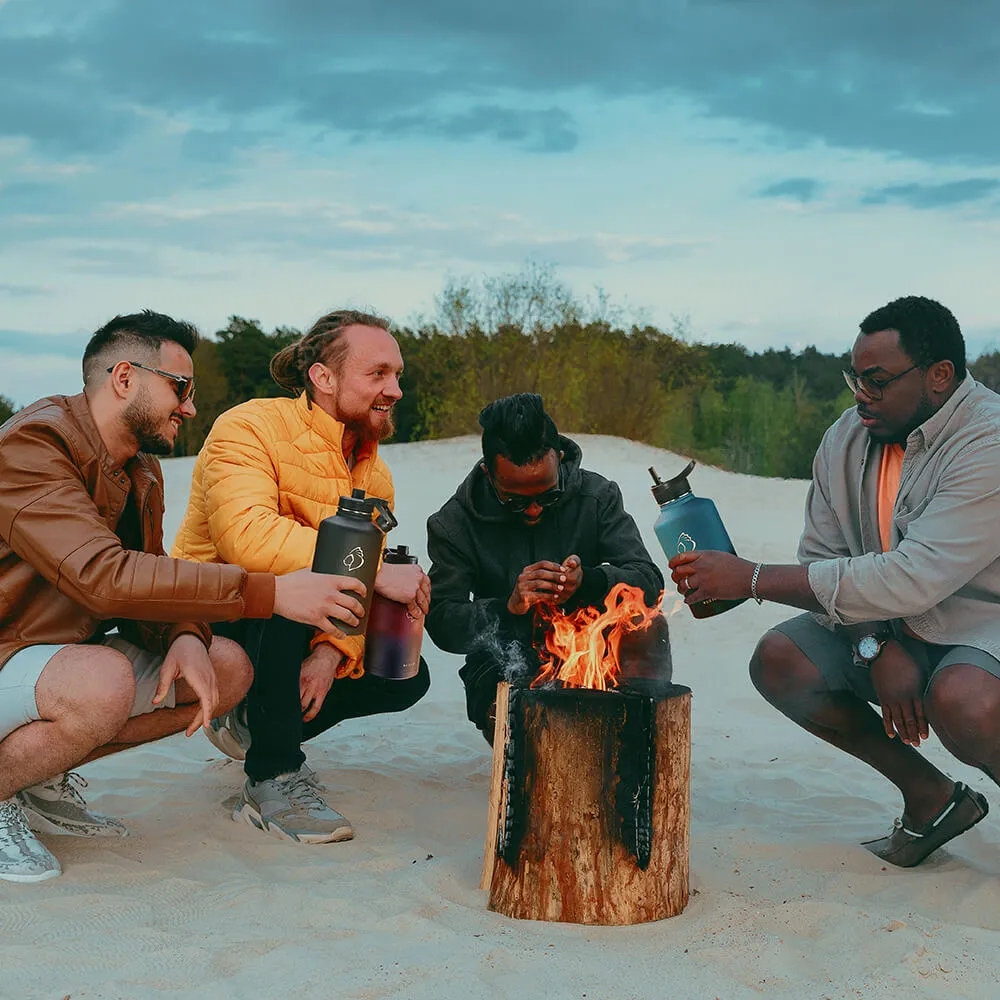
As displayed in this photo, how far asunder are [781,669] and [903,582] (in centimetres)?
62

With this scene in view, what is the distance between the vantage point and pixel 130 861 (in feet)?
11.7

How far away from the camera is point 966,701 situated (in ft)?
11.0

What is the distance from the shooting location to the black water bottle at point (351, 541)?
342cm

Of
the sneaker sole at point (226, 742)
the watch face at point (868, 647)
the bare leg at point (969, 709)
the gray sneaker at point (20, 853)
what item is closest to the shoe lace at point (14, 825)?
the gray sneaker at point (20, 853)

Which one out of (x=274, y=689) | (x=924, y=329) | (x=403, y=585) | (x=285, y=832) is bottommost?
(x=285, y=832)

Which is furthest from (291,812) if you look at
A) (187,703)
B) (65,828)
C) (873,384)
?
(873,384)

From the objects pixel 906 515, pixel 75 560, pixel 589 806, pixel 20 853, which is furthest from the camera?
pixel 906 515

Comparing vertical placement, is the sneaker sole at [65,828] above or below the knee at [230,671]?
below

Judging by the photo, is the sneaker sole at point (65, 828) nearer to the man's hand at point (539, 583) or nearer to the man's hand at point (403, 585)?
the man's hand at point (403, 585)

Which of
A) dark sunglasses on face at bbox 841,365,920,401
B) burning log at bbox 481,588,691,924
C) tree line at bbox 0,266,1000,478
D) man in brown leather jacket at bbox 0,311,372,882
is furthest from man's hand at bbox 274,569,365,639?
tree line at bbox 0,266,1000,478

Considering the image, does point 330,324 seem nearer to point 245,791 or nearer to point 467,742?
point 245,791

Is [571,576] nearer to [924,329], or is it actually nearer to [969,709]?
[969,709]

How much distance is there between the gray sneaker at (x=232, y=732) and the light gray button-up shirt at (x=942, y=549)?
216 cm

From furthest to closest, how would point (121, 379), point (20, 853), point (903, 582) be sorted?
1. point (121, 379)
2. point (903, 582)
3. point (20, 853)
